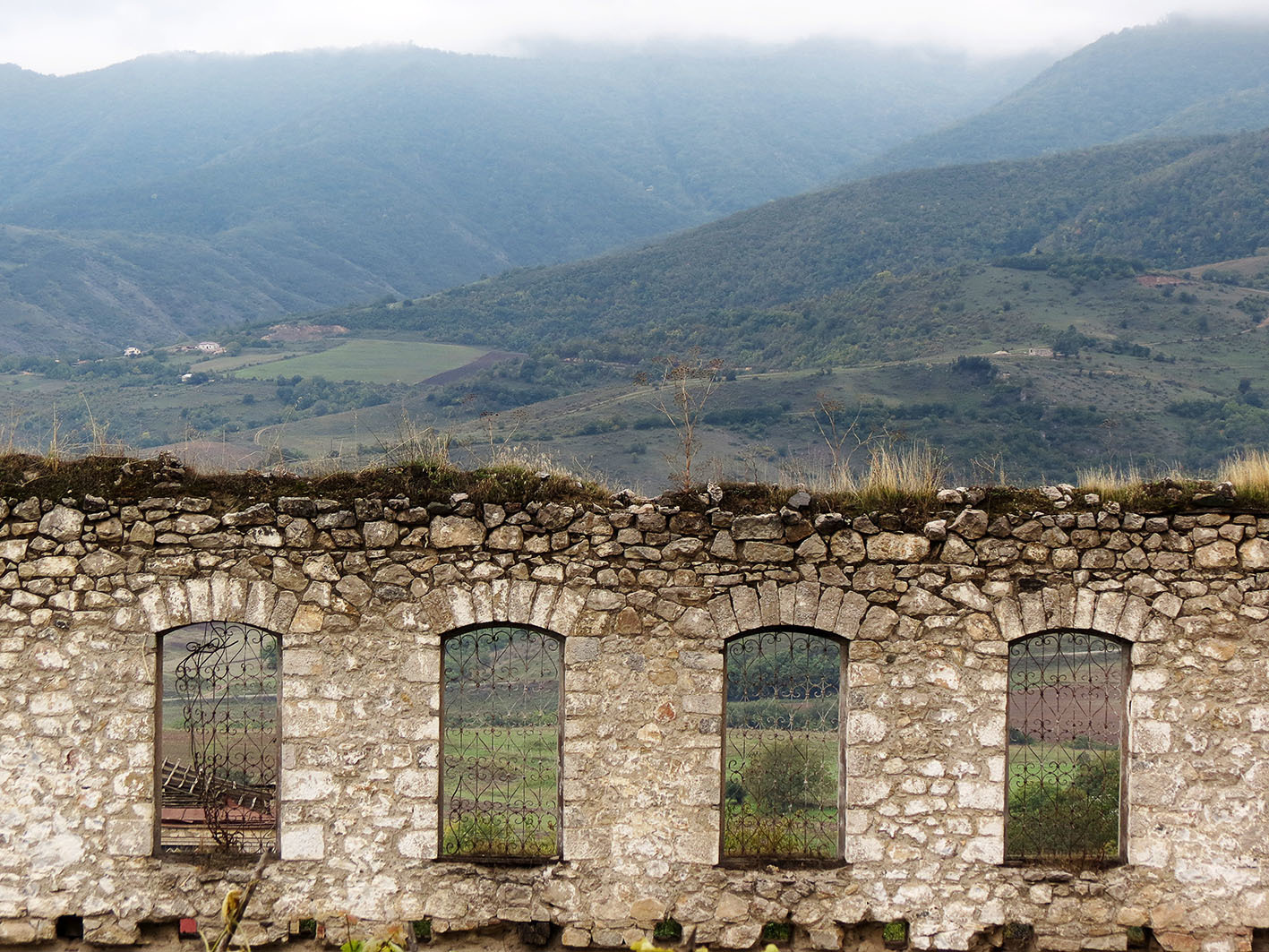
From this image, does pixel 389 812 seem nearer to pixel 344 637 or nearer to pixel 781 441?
pixel 344 637

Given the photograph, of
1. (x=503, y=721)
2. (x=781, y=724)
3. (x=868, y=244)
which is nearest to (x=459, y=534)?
(x=503, y=721)

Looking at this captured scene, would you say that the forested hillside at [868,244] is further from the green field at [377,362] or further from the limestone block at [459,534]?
the limestone block at [459,534]

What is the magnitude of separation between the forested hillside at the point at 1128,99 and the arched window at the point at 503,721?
124 metres

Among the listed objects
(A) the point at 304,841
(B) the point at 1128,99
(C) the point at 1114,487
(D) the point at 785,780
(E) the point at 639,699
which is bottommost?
(D) the point at 785,780

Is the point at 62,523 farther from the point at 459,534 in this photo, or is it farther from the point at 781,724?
the point at 781,724

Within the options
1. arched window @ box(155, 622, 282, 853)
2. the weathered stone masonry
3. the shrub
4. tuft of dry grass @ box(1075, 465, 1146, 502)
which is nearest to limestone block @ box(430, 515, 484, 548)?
the weathered stone masonry

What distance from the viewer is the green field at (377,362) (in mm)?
58719

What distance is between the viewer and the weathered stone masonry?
7.96 meters

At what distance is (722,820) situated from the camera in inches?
319

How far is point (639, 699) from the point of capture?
8.02 m

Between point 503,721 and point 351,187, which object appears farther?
point 351,187

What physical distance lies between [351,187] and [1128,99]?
317 feet

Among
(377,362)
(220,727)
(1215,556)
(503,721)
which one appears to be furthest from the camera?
(377,362)

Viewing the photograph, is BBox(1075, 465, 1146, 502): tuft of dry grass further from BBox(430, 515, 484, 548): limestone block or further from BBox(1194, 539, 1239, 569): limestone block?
BBox(430, 515, 484, 548): limestone block
